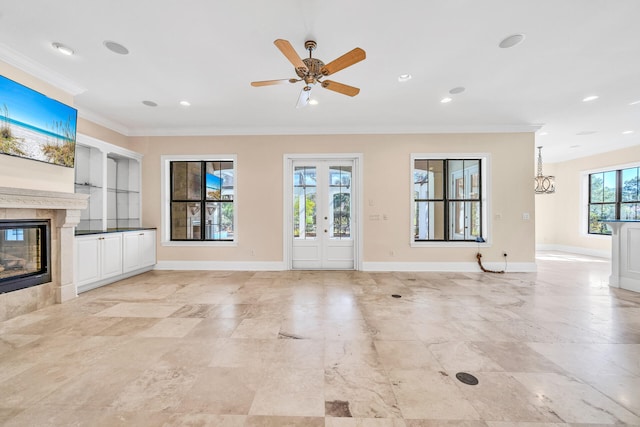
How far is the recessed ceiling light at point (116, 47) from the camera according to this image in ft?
9.14

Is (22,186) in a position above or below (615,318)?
above

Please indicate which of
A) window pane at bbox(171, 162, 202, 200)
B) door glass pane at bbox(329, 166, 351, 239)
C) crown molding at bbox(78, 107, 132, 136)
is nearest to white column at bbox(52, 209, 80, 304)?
crown molding at bbox(78, 107, 132, 136)

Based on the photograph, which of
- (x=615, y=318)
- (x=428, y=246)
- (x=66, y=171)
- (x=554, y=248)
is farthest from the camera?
(x=554, y=248)

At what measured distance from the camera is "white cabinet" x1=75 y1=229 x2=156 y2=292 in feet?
12.6

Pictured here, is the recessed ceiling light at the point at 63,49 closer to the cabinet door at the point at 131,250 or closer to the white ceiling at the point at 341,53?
the white ceiling at the point at 341,53

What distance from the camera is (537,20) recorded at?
244cm

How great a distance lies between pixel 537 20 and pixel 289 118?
3608mm

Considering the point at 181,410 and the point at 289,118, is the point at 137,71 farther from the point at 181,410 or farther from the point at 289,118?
the point at 181,410

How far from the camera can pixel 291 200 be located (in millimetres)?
5457

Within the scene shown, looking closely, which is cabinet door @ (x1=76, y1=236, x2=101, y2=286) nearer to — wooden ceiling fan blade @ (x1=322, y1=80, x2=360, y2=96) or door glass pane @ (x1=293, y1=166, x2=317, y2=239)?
door glass pane @ (x1=293, y1=166, x2=317, y2=239)

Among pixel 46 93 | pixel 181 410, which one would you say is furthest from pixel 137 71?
pixel 181 410

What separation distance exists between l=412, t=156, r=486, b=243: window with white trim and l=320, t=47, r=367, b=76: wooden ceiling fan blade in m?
3.59

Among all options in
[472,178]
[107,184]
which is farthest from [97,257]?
[472,178]

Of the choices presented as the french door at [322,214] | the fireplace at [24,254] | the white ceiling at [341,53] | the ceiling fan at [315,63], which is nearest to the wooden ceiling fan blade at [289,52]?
the ceiling fan at [315,63]
